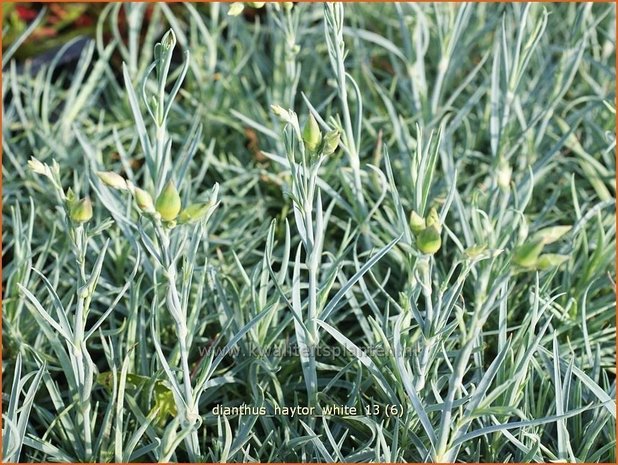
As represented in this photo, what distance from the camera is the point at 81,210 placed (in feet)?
2.20

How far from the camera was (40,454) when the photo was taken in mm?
918

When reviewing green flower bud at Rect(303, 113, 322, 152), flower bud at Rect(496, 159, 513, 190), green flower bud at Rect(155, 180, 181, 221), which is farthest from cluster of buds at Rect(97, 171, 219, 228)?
flower bud at Rect(496, 159, 513, 190)

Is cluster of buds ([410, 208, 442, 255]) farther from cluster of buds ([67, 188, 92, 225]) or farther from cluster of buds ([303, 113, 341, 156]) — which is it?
cluster of buds ([67, 188, 92, 225])

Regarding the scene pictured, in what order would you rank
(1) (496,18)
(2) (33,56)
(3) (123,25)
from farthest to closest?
(3) (123,25), (2) (33,56), (1) (496,18)

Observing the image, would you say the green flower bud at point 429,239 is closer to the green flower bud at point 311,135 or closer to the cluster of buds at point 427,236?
the cluster of buds at point 427,236

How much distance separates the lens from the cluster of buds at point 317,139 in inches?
27.3

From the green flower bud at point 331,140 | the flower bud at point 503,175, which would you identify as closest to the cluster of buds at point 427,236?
the green flower bud at point 331,140

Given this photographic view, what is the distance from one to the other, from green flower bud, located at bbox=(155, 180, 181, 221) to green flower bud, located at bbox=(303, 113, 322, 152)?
0.14 meters

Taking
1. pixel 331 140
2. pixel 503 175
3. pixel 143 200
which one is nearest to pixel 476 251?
pixel 331 140

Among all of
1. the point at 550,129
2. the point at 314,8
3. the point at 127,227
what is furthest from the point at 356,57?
the point at 127,227

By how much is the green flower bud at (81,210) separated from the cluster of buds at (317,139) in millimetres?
201

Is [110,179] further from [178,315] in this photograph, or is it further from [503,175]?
[503,175]

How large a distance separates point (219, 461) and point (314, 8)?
39.2 inches

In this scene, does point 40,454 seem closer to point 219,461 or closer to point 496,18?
point 219,461
